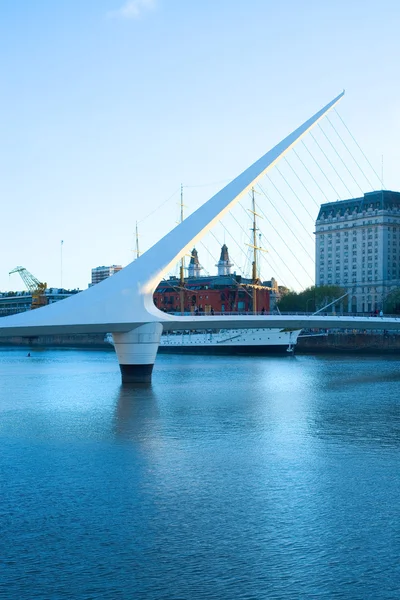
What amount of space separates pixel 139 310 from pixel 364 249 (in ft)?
275

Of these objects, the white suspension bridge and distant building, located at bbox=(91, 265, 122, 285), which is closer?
the white suspension bridge

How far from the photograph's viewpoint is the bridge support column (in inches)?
1073

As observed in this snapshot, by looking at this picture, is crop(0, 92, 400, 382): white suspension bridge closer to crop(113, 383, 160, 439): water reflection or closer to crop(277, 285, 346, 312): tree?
crop(113, 383, 160, 439): water reflection

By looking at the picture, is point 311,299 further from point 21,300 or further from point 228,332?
point 21,300

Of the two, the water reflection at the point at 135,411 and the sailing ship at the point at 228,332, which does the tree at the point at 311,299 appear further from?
the water reflection at the point at 135,411

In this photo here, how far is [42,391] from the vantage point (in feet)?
88.7

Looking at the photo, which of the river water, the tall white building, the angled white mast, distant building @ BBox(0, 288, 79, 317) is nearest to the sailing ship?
the angled white mast

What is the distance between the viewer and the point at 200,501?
11023mm

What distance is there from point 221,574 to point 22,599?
2.05m

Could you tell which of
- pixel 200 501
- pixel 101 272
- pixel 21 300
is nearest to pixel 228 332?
pixel 200 501

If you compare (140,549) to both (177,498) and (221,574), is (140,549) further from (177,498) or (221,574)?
(177,498)

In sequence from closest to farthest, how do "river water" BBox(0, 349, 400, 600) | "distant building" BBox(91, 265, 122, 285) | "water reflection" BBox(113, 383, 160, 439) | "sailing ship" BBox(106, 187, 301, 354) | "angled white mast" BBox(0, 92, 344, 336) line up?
1. "river water" BBox(0, 349, 400, 600)
2. "water reflection" BBox(113, 383, 160, 439)
3. "angled white mast" BBox(0, 92, 344, 336)
4. "sailing ship" BBox(106, 187, 301, 354)
5. "distant building" BBox(91, 265, 122, 285)

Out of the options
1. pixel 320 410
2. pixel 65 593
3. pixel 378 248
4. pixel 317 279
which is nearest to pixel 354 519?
pixel 65 593

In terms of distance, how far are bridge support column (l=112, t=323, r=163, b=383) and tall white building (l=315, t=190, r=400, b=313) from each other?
71.6 metres
